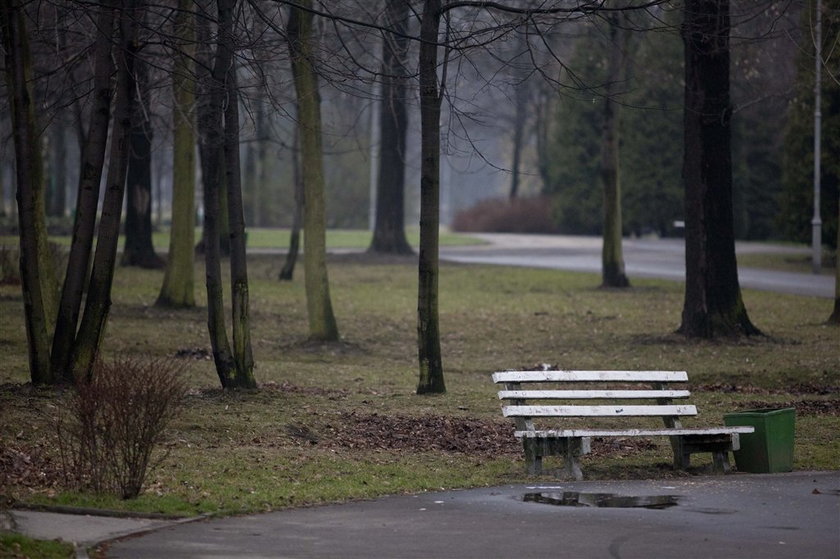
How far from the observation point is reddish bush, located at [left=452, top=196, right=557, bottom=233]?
2731 inches

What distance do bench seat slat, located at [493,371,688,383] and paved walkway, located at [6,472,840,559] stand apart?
1438mm

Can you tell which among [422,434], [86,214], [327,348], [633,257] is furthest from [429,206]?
[633,257]

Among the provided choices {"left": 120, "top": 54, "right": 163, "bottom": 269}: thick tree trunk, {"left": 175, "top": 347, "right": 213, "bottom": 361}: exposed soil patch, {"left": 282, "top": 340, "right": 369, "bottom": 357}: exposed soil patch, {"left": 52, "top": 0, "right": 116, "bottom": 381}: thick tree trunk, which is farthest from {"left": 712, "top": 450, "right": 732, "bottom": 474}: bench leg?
{"left": 120, "top": 54, "right": 163, "bottom": 269}: thick tree trunk

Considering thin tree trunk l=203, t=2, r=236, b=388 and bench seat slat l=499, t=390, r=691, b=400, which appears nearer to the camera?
bench seat slat l=499, t=390, r=691, b=400

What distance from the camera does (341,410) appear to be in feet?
45.4

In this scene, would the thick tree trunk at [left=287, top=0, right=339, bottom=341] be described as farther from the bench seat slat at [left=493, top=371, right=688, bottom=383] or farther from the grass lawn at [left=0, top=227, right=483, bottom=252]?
the grass lawn at [left=0, top=227, right=483, bottom=252]

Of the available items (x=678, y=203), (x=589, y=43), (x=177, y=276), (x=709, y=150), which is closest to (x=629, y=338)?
(x=709, y=150)

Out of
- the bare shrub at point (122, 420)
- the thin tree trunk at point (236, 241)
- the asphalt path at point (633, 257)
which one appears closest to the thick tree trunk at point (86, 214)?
the thin tree trunk at point (236, 241)

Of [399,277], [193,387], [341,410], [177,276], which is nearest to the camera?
[341,410]


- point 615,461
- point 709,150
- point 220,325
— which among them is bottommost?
point 615,461

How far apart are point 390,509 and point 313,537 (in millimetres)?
1155

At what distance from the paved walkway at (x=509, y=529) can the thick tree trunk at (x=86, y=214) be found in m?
4.92

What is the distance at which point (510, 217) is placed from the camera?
235 ft

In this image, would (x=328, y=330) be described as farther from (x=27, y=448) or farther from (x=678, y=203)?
(x=678, y=203)
